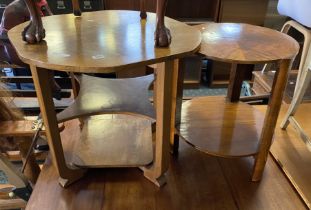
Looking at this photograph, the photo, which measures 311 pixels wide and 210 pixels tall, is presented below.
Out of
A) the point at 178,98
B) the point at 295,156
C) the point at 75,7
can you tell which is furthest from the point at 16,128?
the point at 295,156

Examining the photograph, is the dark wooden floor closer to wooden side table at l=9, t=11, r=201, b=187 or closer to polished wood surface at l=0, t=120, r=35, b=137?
wooden side table at l=9, t=11, r=201, b=187

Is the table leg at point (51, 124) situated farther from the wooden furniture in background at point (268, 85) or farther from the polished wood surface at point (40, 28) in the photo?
the wooden furniture in background at point (268, 85)

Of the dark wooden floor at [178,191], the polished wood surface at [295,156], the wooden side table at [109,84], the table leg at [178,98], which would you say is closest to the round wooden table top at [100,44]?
the wooden side table at [109,84]

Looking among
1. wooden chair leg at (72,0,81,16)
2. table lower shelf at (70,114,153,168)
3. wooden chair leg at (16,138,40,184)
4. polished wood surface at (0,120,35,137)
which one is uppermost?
wooden chair leg at (72,0,81,16)

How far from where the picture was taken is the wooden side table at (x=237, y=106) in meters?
0.85

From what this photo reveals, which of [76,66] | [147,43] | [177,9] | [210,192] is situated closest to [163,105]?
[147,43]

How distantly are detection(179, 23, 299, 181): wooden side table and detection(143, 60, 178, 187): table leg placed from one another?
137mm

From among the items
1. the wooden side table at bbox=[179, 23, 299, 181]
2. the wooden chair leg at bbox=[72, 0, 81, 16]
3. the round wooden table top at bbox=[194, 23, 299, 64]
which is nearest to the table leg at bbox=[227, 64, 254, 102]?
the wooden side table at bbox=[179, 23, 299, 181]

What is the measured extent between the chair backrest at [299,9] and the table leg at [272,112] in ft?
2.13

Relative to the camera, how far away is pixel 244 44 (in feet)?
3.06

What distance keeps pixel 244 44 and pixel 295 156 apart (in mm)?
597

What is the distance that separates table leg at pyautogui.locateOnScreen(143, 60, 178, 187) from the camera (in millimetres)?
810

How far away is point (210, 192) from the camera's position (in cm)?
105

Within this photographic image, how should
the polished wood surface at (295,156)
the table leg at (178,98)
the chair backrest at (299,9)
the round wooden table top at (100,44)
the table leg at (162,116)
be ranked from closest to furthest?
the round wooden table top at (100,44) < the table leg at (162,116) < the table leg at (178,98) < the polished wood surface at (295,156) < the chair backrest at (299,9)
